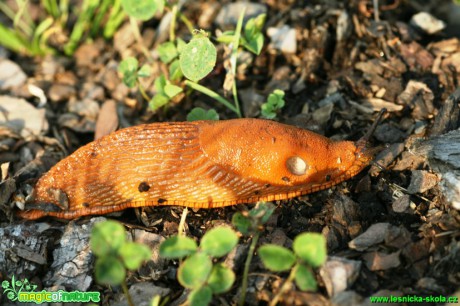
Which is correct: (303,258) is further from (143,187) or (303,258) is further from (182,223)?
(143,187)

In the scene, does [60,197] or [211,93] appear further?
[211,93]

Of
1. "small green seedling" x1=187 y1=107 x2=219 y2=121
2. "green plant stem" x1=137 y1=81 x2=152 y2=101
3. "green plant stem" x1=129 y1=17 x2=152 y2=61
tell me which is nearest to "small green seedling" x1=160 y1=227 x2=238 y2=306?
"small green seedling" x1=187 y1=107 x2=219 y2=121

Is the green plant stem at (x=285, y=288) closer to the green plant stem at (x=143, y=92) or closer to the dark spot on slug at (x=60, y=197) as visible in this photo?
the dark spot on slug at (x=60, y=197)

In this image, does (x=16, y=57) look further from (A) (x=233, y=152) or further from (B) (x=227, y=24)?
(A) (x=233, y=152)

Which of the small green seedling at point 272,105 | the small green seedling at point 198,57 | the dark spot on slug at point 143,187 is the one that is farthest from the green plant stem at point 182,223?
the small green seedling at point 272,105

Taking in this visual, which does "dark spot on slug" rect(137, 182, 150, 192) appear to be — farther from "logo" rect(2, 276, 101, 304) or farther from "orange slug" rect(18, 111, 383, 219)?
"logo" rect(2, 276, 101, 304)

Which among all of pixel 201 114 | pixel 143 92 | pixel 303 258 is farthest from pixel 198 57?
pixel 303 258
